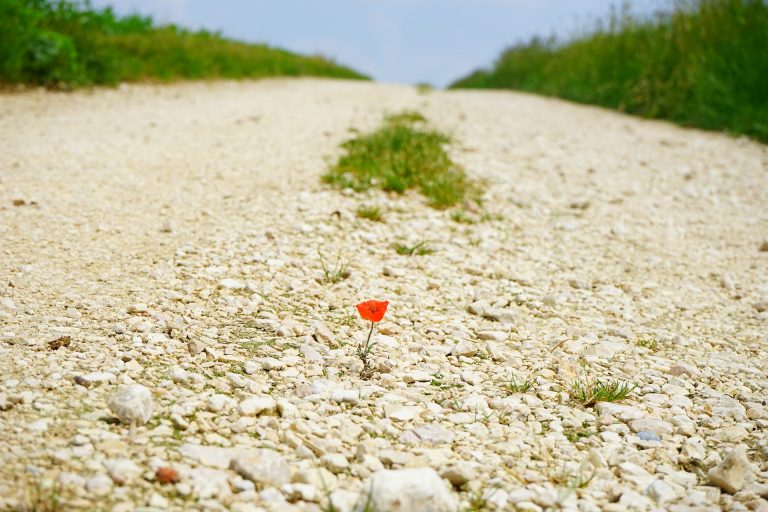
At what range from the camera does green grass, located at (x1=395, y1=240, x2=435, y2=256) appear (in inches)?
166

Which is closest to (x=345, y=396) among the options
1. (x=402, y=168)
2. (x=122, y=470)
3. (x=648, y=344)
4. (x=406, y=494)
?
(x=406, y=494)

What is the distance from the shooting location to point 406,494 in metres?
Answer: 1.84

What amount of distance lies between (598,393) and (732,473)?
637 mm

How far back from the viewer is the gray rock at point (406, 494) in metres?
1.82

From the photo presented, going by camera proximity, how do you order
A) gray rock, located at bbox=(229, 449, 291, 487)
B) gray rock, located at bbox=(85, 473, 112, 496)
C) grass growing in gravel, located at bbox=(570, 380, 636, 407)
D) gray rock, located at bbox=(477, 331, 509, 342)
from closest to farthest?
gray rock, located at bbox=(85, 473, 112, 496), gray rock, located at bbox=(229, 449, 291, 487), grass growing in gravel, located at bbox=(570, 380, 636, 407), gray rock, located at bbox=(477, 331, 509, 342)

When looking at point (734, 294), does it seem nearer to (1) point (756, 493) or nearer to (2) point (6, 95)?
(1) point (756, 493)

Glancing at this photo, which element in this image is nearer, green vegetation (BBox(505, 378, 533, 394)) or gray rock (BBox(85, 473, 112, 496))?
gray rock (BBox(85, 473, 112, 496))

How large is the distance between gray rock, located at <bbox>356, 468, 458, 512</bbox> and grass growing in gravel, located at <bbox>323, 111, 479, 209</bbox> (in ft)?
11.4

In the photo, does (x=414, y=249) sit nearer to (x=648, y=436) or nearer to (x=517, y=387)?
(x=517, y=387)

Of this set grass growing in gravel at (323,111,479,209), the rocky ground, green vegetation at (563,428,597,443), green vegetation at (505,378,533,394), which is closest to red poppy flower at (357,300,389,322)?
the rocky ground

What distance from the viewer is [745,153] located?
27.8ft

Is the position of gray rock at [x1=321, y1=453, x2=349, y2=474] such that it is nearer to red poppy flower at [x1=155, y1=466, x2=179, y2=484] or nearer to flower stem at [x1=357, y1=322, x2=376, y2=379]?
red poppy flower at [x1=155, y1=466, x2=179, y2=484]

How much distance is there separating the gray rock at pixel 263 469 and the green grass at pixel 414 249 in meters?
2.32

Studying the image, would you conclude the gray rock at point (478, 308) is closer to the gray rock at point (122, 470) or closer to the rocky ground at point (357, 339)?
the rocky ground at point (357, 339)
